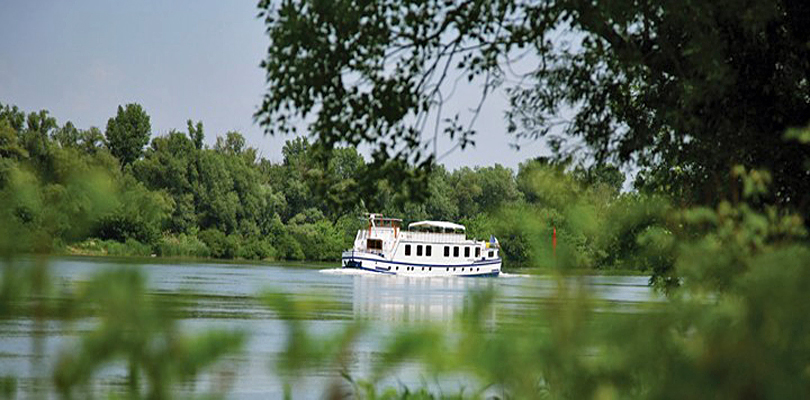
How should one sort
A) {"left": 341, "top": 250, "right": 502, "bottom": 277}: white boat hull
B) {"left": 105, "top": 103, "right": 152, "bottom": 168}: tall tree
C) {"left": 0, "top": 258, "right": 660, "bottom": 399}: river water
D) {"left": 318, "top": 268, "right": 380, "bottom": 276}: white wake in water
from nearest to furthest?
{"left": 0, "top": 258, "right": 660, "bottom": 399}: river water
{"left": 341, "top": 250, "right": 502, "bottom": 277}: white boat hull
{"left": 318, "top": 268, "right": 380, "bottom": 276}: white wake in water
{"left": 105, "top": 103, "right": 152, "bottom": 168}: tall tree

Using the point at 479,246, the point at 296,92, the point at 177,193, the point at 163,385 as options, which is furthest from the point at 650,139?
the point at 177,193

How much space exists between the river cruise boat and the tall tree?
889 inches

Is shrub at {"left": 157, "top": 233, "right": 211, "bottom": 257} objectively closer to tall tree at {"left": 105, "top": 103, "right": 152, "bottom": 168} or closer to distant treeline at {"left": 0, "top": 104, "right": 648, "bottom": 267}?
distant treeline at {"left": 0, "top": 104, "right": 648, "bottom": 267}

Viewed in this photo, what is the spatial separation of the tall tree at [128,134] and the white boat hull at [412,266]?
75.9 feet

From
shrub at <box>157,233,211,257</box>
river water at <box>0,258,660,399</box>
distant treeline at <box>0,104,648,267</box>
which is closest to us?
river water at <box>0,258,660,399</box>

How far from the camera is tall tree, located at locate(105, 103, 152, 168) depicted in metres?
76.0

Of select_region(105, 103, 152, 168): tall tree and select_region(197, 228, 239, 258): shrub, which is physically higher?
select_region(105, 103, 152, 168): tall tree

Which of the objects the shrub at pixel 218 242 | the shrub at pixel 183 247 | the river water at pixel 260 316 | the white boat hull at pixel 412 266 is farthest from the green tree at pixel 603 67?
the shrub at pixel 218 242

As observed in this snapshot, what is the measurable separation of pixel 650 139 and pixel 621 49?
188 cm

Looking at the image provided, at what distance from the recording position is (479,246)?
60469 mm

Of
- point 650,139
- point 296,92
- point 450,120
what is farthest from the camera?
point 650,139

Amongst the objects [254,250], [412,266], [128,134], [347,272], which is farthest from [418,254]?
[128,134]

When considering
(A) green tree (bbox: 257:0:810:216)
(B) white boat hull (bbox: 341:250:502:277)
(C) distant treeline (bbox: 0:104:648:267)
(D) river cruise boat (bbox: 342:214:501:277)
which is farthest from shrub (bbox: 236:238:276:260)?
(A) green tree (bbox: 257:0:810:216)

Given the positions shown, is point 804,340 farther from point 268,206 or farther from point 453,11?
point 268,206
